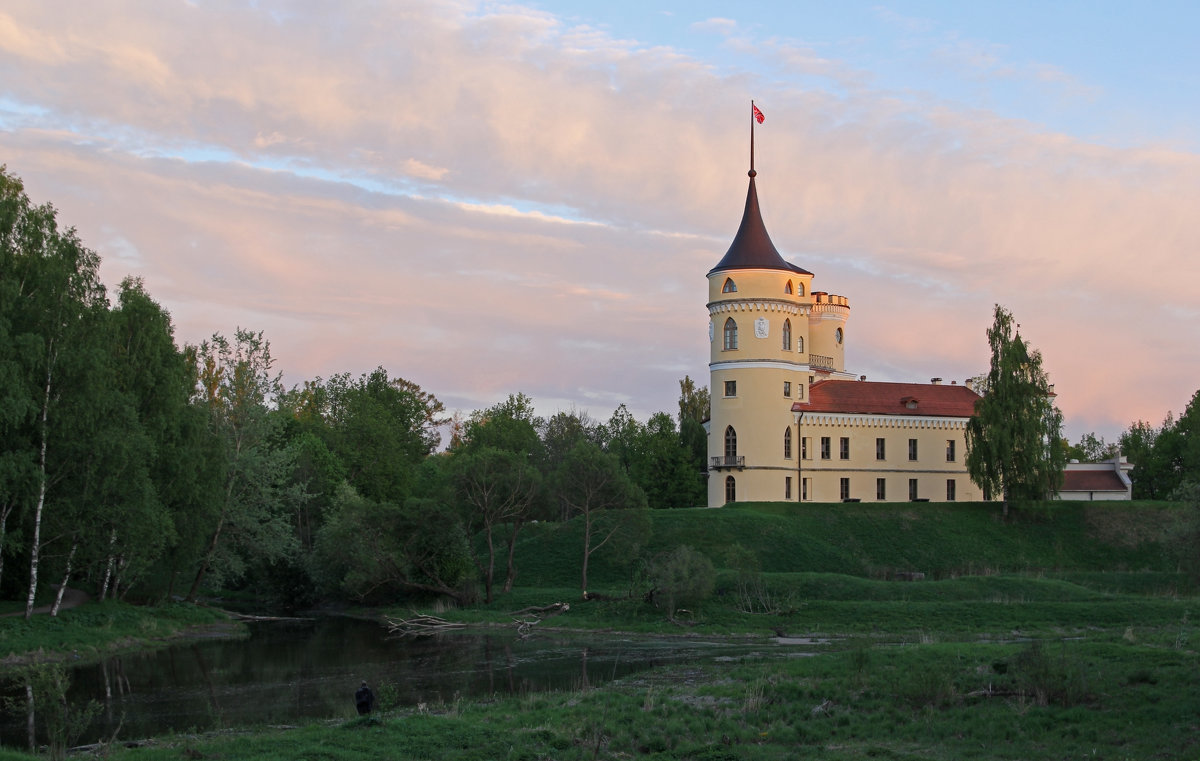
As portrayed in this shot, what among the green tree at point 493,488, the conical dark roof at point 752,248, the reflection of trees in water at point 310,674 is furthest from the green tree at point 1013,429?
the reflection of trees in water at point 310,674

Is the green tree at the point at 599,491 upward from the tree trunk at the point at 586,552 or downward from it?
upward

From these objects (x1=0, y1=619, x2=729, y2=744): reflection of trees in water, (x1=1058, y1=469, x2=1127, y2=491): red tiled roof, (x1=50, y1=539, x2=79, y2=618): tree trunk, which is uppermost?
(x1=1058, y1=469, x2=1127, y2=491): red tiled roof

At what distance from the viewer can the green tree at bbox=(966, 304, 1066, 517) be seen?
58500 mm

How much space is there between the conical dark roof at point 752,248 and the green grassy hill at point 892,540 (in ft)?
46.8

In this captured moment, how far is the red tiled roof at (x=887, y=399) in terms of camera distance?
67.9 metres

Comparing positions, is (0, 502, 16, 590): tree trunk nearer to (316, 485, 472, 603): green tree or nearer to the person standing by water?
(316, 485, 472, 603): green tree

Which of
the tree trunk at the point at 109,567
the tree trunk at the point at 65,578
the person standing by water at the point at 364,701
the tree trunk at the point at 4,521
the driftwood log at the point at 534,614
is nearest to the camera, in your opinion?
the person standing by water at the point at 364,701

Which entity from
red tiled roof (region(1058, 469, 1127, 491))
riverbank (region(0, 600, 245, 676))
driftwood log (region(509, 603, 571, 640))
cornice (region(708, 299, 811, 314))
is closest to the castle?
cornice (region(708, 299, 811, 314))

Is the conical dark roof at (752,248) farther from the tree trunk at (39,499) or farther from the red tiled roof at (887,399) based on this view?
the tree trunk at (39,499)

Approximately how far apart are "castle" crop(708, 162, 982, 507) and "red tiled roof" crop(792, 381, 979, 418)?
0.29 ft

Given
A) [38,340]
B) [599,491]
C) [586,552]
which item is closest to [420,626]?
[586,552]

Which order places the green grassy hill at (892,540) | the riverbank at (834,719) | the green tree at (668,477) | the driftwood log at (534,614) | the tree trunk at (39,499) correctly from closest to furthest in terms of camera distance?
1. the riverbank at (834,719)
2. the tree trunk at (39,499)
3. the driftwood log at (534,614)
4. the green grassy hill at (892,540)
5. the green tree at (668,477)

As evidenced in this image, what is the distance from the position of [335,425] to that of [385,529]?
36.4 m

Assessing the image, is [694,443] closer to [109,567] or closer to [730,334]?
[730,334]
